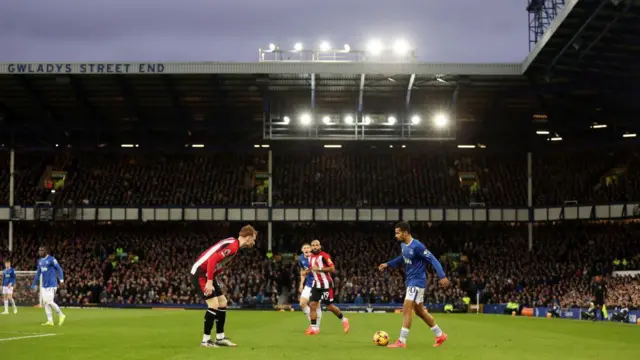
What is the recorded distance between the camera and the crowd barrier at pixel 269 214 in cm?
5969

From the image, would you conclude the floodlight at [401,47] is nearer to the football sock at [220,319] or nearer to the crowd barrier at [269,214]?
the crowd barrier at [269,214]

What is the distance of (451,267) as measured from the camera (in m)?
56.9

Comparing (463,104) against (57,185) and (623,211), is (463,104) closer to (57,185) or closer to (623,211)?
(623,211)

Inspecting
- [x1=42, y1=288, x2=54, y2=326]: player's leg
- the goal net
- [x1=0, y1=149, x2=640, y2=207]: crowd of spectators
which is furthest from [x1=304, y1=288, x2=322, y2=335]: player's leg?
[x1=0, y1=149, x2=640, y2=207]: crowd of spectators

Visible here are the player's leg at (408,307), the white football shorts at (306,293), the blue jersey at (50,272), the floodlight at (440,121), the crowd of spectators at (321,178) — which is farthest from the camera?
the crowd of spectators at (321,178)

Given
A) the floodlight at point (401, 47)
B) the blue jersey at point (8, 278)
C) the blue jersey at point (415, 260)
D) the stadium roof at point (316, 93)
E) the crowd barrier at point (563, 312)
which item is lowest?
the crowd barrier at point (563, 312)

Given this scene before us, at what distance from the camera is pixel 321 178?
62688mm

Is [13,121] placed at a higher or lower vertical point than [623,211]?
higher

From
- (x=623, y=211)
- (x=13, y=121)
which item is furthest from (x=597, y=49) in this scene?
(x=13, y=121)

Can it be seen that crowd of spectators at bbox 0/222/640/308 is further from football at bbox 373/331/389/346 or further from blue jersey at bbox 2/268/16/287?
football at bbox 373/331/389/346

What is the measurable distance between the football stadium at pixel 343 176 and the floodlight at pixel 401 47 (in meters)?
0.08

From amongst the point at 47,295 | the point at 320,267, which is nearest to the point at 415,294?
the point at 320,267

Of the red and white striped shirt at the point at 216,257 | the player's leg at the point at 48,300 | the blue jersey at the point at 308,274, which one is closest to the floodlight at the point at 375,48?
the blue jersey at the point at 308,274

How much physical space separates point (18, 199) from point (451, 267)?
31.7 m
